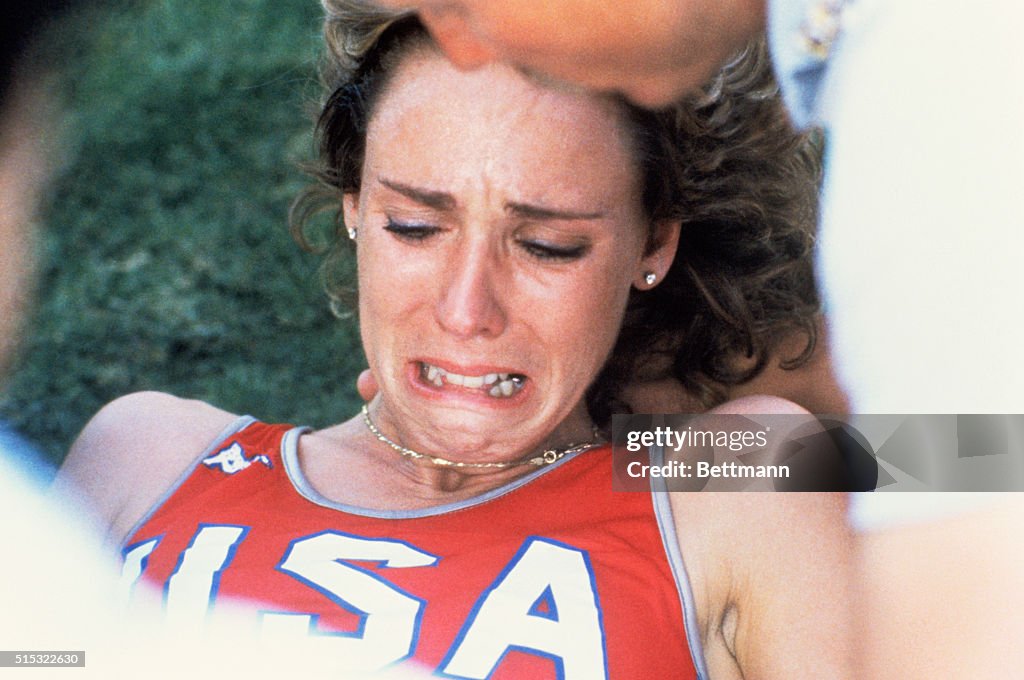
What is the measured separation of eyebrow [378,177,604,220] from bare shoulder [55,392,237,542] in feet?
1.46

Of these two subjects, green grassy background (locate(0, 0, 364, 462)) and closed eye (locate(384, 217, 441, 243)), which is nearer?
closed eye (locate(384, 217, 441, 243))

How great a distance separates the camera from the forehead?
1169 millimetres

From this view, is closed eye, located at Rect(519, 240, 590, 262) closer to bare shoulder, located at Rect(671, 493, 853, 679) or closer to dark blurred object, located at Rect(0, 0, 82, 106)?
bare shoulder, located at Rect(671, 493, 853, 679)

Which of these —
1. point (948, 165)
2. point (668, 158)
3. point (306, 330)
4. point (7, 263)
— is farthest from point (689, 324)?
point (7, 263)

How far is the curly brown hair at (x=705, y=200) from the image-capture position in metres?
1.23

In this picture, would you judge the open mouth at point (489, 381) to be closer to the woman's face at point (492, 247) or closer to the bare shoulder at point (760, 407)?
the woman's face at point (492, 247)

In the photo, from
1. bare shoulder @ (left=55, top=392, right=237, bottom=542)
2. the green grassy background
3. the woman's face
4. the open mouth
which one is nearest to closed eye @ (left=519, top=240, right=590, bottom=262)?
the woman's face

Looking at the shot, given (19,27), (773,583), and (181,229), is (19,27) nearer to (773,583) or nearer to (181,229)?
(181,229)

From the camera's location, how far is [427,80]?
121 cm

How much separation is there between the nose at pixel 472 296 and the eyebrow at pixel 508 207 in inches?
1.8

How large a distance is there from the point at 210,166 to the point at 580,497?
24.0 inches

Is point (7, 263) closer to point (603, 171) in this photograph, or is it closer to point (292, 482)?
point (292, 482)

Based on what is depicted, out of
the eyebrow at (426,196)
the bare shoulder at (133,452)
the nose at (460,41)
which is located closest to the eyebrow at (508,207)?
the eyebrow at (426,196)

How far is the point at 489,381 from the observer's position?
50.1 inches
